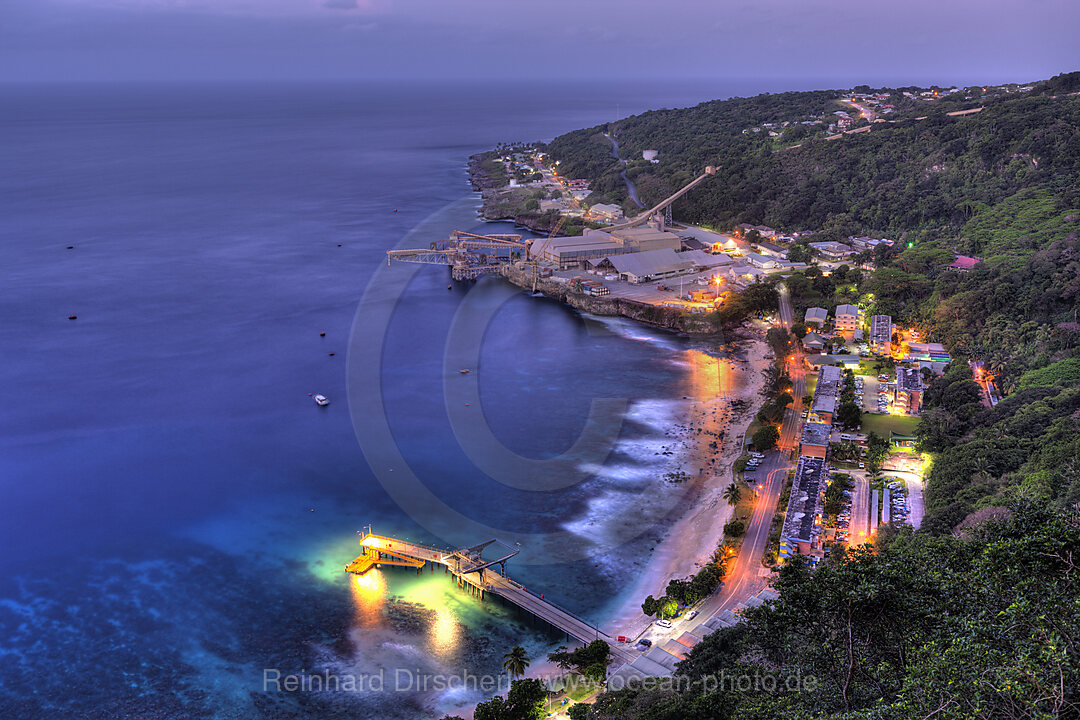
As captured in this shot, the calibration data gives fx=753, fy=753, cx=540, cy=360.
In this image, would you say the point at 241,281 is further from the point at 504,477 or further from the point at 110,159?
the point at 110,159

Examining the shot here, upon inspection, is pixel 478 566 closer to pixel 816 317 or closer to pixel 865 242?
pixel 816 317

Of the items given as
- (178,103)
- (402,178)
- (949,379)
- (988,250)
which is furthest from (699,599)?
(178,103)

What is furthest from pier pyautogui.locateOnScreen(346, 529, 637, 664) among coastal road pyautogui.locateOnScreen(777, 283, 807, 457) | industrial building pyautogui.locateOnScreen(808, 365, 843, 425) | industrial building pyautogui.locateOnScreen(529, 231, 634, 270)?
industrial building pyautogui.locateOnScreen(529, 231, 634, 270)

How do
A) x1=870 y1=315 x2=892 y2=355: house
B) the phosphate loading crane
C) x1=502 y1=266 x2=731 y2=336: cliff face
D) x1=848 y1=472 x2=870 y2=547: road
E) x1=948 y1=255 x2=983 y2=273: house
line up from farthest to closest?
the phosphate loading crane < x1=948 y1=255 x2=983 y2=273: house < x1=502 y1=266 x2=731 y2=336: cliff face < x1=870 y1=315 x2=892 y2=355: house < x1=848 y1=472 x2=870 y2=547: road

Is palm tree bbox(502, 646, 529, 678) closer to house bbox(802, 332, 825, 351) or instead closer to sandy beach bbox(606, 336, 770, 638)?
sandy beach bbox(606, 336, 770, 638)

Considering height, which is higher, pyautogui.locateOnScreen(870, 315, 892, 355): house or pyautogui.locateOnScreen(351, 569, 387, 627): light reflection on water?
pyautogui.locateOnScreen(870, 315, 892, 355): house

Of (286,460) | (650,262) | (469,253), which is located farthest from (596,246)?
(286,460)

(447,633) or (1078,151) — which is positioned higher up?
(1078,151)
